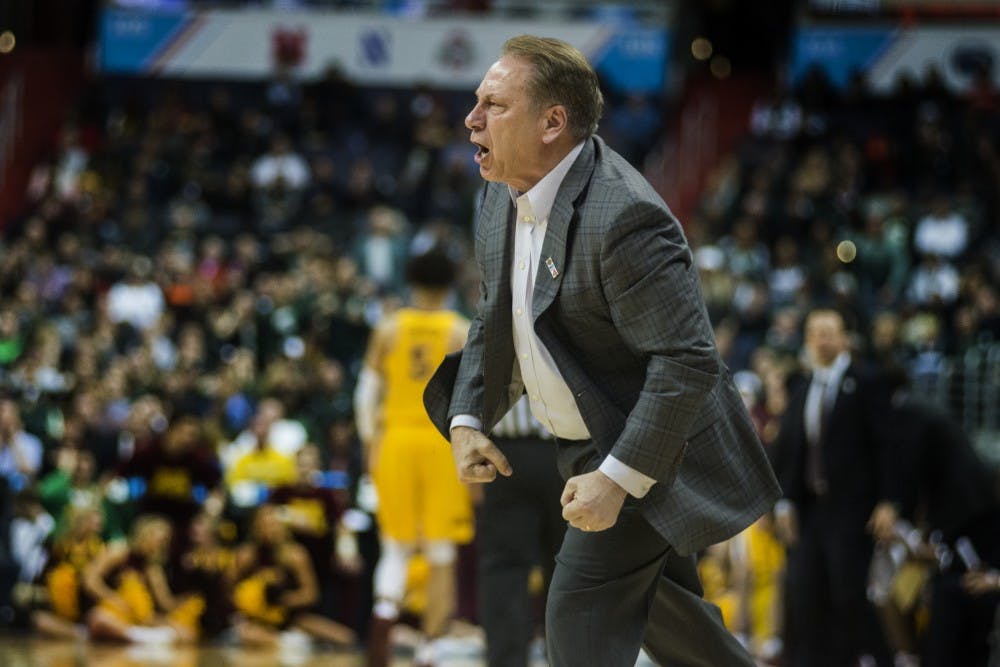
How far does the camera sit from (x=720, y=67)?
25031 millimetres

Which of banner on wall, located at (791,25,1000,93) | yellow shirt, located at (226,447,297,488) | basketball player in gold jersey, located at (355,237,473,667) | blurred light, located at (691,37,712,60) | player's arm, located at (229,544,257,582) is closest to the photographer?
basketball player in gold jersey, located at (355,237,473,667)

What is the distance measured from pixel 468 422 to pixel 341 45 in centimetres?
1977

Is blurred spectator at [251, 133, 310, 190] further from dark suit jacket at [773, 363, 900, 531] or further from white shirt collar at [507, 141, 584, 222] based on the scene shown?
white shirt collar at [507, 141, 584, 222]

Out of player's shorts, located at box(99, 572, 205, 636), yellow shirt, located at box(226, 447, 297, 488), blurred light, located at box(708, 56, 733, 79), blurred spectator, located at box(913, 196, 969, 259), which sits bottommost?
player's shorts, located at box(99, 572, 205, 636)

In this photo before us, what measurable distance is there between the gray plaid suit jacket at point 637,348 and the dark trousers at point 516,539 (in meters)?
1.48

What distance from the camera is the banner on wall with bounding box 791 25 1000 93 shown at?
71.0ft

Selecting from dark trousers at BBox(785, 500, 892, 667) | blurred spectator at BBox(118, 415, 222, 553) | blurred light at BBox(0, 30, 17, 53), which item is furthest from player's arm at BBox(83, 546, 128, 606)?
blurred light at BBox(0, 30, 17, 53)

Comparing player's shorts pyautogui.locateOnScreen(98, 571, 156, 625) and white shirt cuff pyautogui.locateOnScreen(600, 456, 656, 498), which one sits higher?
white shirt cuff pyautogui.locateOnScreen(600, 456, 656, 498)

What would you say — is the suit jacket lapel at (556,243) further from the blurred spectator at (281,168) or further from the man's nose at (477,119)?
the blurred spectator at (281,168)

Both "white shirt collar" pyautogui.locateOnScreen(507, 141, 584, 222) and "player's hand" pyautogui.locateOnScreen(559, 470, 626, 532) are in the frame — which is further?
"white shirt collar" pyautogui.locateOnScreen(507, 141, 584, 222)

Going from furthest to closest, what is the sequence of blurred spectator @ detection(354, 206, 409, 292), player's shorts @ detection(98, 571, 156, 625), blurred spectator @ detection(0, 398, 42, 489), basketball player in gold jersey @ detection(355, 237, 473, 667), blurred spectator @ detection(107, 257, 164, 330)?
blurred spectator @ detection(354, 206, 409, 292) < blurred spectator @ detection(107, 257, 164, 330) < blurred spectator @ detection(0, 398, 42, 489) < player's shorts @ detection(98, 571, 156, 625) < basketball player in gold jersey @ detection(355, 237, 473, 667)

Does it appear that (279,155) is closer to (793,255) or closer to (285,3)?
(285,3)

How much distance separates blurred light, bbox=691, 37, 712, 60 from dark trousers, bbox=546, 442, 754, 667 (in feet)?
71.2

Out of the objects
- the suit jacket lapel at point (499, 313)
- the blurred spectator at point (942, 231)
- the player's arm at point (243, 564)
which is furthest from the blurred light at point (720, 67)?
the suit jacket lapel at point (499, 313)
